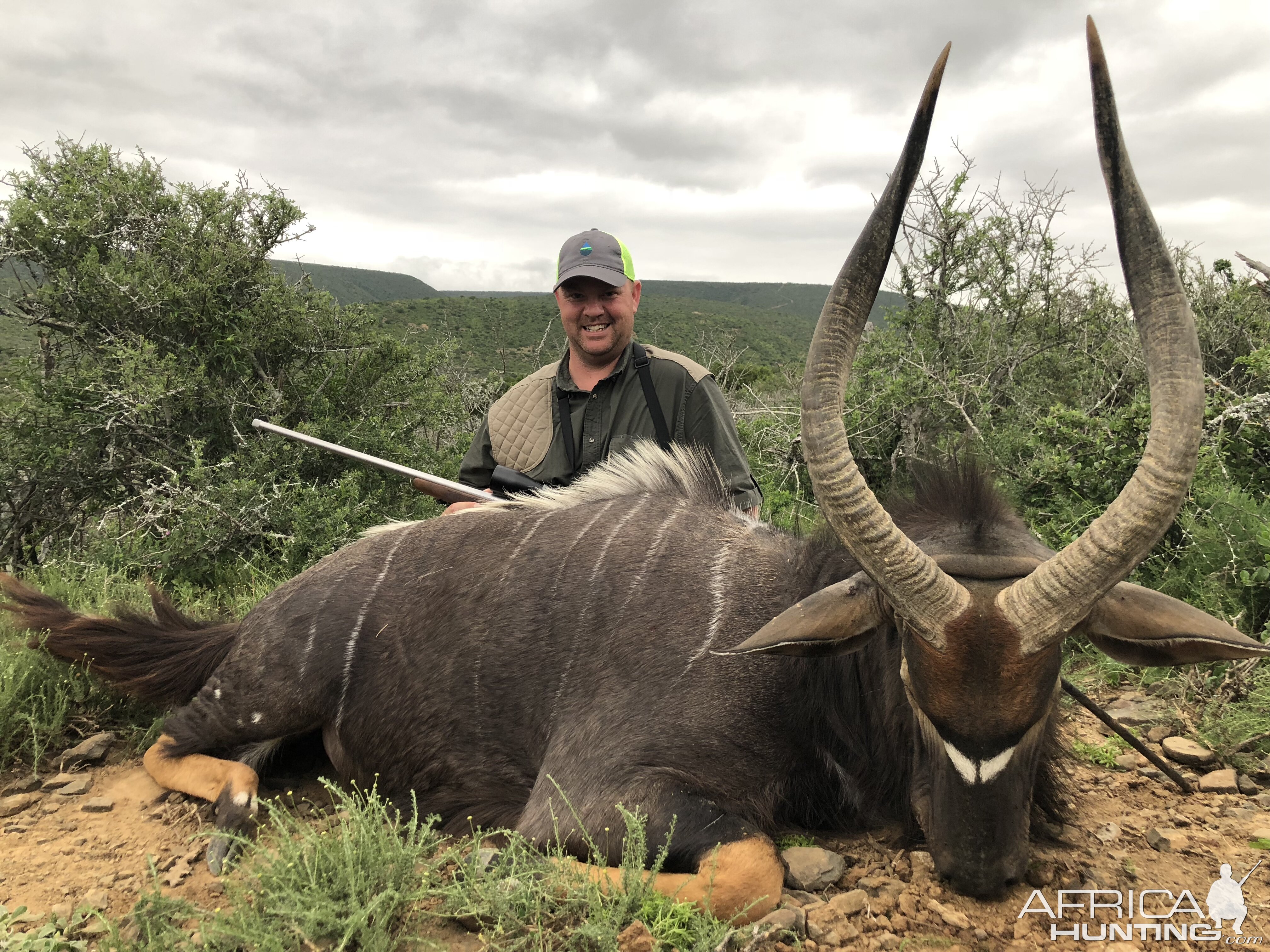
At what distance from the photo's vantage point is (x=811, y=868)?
2703mm

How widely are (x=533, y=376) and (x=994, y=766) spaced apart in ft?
13.4

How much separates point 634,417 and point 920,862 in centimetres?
310

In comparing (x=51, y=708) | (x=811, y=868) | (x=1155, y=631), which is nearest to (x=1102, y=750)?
(x=1155, y=631)

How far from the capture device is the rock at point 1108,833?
2.87m

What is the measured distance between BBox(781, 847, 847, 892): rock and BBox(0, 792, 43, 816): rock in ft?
10.1

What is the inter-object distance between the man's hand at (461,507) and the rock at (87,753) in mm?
1892

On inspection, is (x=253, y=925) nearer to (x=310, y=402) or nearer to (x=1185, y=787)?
(x=1185, y=787)

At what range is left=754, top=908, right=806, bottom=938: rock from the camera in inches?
92.4

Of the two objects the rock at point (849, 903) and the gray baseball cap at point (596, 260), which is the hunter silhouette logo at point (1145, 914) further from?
the gray baseball cap at point (596, 260)

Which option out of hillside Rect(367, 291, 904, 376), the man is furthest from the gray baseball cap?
hillside Rect(367, 291, 904, 376)

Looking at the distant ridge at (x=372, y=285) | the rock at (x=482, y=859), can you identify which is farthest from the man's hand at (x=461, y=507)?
the distant ridge at (x=372, y=285)

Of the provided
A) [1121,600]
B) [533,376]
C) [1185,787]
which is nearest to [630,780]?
[1121,600]

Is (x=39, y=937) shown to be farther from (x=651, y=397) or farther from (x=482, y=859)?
(x=651, y=397)

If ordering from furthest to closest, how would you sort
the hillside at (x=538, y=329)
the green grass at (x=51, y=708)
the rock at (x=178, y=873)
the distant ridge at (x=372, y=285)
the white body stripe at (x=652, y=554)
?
the distant ridge at (x=372, y=285)
the hillside at (x=538, y=329)
the green grass at (x=51, y=708)
the white body stripe at (x=652, y=554)
the rock at (x=178, y=873)
